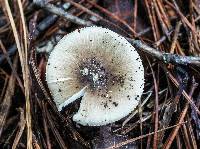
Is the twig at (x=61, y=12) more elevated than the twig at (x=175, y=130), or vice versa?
the twig at (x=61, y=12)

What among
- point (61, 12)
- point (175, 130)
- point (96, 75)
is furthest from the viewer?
point (61, 12)

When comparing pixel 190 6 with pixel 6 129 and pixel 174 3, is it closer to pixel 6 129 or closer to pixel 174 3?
pixel 174 3

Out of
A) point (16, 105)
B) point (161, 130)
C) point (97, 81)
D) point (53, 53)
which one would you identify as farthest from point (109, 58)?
point (16, 105)

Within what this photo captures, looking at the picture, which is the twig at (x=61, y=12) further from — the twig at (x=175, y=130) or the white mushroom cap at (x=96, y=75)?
the twig at (x=175, y=130)

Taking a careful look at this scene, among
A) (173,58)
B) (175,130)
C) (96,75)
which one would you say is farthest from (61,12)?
(175,130)

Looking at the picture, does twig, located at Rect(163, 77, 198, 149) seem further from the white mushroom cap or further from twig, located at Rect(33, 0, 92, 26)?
twig, located at Rect(33, 0, 92, 26)

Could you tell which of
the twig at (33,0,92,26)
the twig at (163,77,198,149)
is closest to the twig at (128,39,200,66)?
the twig at (163,77,198,149)

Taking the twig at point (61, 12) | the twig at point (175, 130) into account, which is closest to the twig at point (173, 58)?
the twig at point (175, 130)

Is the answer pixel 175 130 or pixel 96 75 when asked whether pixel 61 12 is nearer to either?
pixel 96 75
